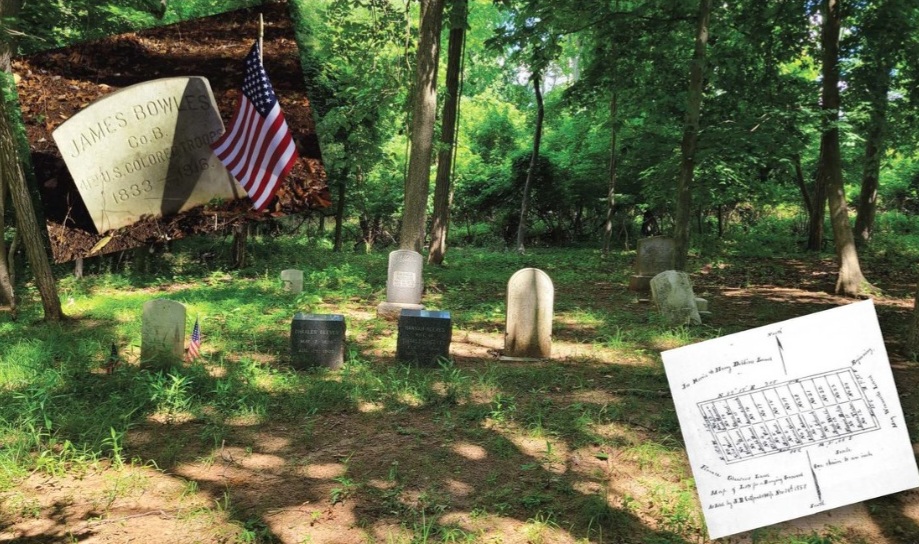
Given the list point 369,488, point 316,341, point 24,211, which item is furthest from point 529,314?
point 24,211

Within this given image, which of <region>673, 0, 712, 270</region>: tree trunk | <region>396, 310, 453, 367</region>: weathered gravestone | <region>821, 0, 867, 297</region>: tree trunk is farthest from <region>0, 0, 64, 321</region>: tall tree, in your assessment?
<region>821, 0, 867, 297</region>: tree trunk

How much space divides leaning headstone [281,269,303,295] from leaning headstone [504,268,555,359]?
495cm

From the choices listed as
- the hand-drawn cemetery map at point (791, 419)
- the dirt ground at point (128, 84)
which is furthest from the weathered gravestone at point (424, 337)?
the hand-drawn cemetery map at point (791, 419)

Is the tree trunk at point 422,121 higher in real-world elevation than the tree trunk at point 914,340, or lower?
higher

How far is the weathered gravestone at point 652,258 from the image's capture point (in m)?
9.90

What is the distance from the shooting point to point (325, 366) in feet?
18.3

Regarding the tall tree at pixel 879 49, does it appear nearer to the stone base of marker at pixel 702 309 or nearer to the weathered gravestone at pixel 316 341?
the stone base of marker at pixel 702 309

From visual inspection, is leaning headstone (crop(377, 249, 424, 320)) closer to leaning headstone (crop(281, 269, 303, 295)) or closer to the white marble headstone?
the white marble headstone

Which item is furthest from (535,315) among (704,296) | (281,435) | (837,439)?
(704,296)

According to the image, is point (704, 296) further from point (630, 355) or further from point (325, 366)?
point (325, 366)

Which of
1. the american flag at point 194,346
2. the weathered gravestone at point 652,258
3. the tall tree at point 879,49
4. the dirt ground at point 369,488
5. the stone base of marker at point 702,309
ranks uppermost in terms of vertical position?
the tall tree at point 879,49

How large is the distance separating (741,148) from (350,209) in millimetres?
12474

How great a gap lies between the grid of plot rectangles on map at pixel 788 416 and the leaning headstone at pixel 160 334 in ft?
16.7

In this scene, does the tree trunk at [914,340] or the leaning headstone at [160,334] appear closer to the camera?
the leaning headstone at [160,334]
